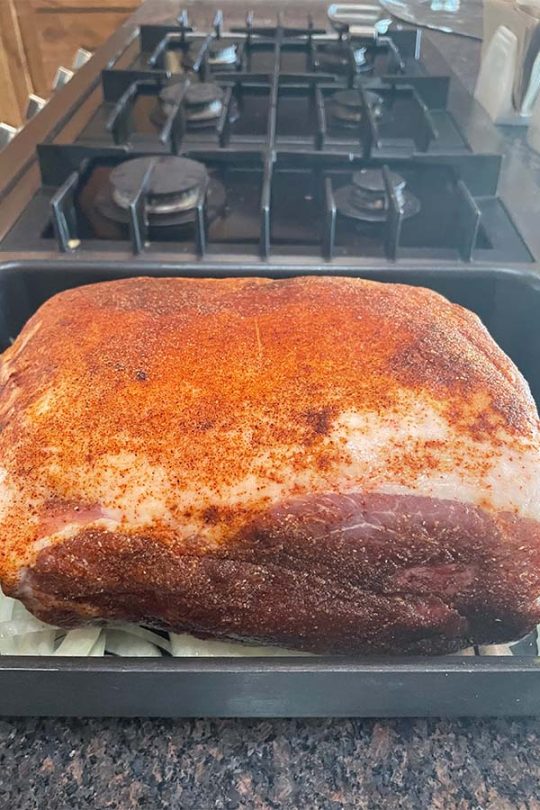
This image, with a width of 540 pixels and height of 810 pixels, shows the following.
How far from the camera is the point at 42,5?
2.97 metres

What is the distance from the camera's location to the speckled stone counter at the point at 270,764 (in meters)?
0.51

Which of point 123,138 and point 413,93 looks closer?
point 123,138

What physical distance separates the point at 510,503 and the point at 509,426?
7 centimetres

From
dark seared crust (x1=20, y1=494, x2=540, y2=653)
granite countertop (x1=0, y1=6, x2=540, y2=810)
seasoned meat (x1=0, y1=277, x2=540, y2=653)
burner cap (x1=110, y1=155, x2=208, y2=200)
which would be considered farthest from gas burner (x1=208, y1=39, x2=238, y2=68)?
granite countertop (x1=0, y1=6, x2=540, y2=810)

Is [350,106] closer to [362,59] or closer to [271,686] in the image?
[362,59]

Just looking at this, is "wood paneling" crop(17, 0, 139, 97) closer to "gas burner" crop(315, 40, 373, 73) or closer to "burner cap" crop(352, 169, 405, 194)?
"gas burner" crop(315, 40, 373, 73)

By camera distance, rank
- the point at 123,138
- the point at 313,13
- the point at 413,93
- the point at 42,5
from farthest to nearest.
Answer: the point at 42,5 < the point at 313,13 < the point at 413,93 < the point at 123,138

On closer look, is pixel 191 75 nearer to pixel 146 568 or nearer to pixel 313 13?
pixel 313 13

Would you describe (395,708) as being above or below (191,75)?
below

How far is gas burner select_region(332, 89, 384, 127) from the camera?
53.4 inches

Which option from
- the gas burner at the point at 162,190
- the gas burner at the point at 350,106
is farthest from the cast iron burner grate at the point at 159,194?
the gas burner at the point at 350,106

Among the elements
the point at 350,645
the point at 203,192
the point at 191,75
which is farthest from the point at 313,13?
the point at 350,645

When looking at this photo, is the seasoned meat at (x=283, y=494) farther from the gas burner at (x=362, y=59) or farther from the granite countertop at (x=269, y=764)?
the gas burner at (x=362, y=59)

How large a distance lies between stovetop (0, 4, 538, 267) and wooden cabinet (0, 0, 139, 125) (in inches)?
69.6
